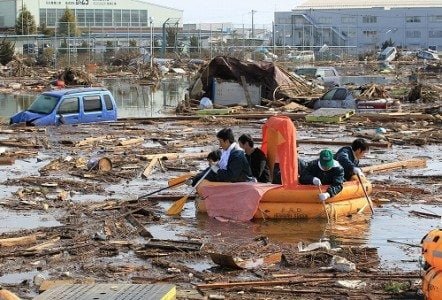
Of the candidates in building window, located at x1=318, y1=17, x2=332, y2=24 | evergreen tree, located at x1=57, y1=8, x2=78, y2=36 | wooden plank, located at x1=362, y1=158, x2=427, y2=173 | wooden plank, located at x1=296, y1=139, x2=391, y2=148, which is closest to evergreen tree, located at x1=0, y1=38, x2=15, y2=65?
evergreen tree, located at x1=57, y1=8, x2=78, y2=36

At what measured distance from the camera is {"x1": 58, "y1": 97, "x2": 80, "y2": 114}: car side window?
1223 inches

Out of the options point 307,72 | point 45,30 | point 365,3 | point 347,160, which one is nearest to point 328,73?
point 307,72

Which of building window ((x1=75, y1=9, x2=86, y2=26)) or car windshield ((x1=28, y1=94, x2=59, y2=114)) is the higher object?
building window ((x1=75, y1=9, x2=86, y2=26))

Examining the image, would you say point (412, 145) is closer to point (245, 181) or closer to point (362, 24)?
point (245, 181)

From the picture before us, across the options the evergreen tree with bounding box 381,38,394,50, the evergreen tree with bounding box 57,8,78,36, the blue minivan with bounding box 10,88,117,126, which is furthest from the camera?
the evergreen tree with bounding box 381,38,394,50

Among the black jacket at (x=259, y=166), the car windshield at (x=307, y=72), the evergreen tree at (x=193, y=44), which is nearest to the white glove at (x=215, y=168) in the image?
the black jacket at (x=259, y=166)

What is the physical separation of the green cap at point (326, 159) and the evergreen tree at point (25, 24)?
81.7m

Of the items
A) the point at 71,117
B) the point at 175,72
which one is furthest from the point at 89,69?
the point at 71,117

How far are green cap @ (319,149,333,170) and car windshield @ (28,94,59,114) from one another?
56.8 feet

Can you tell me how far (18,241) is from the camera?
43.2 ft

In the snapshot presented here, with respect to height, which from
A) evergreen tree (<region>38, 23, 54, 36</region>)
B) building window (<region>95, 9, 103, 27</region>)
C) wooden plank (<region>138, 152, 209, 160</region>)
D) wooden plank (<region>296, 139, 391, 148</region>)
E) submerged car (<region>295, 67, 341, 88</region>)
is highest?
building window (<region>95, 9, 103, 27</region>)

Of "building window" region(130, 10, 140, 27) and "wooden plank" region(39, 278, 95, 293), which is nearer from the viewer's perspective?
"wooden plank" region(39, 278, 95, 293)

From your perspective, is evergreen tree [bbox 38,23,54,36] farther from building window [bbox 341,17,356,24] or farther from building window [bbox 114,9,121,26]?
building window [bbox 341,17,356,24]

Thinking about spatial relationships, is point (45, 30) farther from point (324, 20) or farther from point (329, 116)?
point (329, 116)
